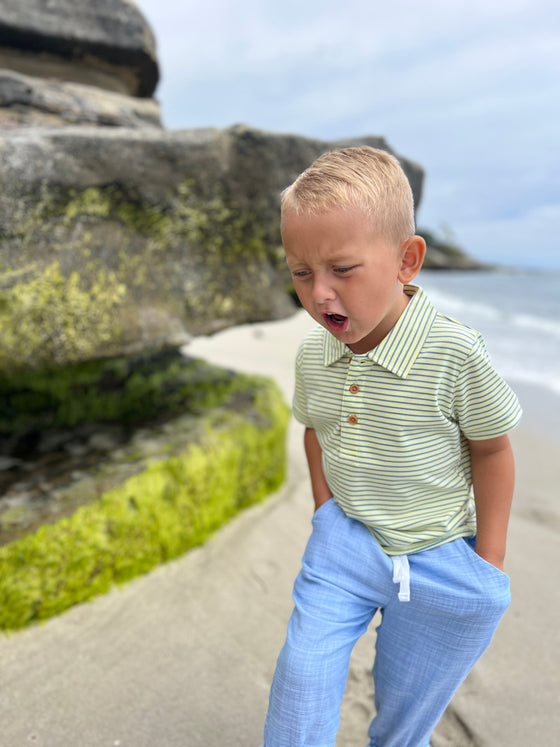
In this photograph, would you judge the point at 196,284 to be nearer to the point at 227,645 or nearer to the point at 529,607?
the point at 227,645

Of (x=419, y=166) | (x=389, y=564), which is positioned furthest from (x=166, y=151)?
(x=389, y=564)

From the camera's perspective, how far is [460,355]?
140cm

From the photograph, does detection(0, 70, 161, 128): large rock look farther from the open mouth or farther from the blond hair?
the open mouth

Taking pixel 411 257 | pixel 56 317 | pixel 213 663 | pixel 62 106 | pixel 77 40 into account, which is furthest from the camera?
pixel 77 40

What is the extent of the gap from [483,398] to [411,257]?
15.6 inches

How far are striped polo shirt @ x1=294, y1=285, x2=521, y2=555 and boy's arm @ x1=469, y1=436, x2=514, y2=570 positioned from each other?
0.06 m

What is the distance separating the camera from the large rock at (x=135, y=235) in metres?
2.53

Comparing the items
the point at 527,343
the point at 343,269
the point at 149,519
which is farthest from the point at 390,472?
the point at 527,343

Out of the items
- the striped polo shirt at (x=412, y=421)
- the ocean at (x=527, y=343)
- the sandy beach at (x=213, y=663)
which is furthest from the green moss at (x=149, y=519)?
the ocean at (x=527, y=343)

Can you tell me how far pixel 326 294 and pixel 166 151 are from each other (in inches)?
76.6

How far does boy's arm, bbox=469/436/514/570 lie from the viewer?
1472 millimetres

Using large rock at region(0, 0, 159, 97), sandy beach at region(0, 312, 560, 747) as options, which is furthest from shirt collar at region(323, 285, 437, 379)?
large rock at region(0, 0, 159, 97)

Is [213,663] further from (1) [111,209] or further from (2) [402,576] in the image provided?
(1) [111,209]

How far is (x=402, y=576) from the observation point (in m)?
1.47
